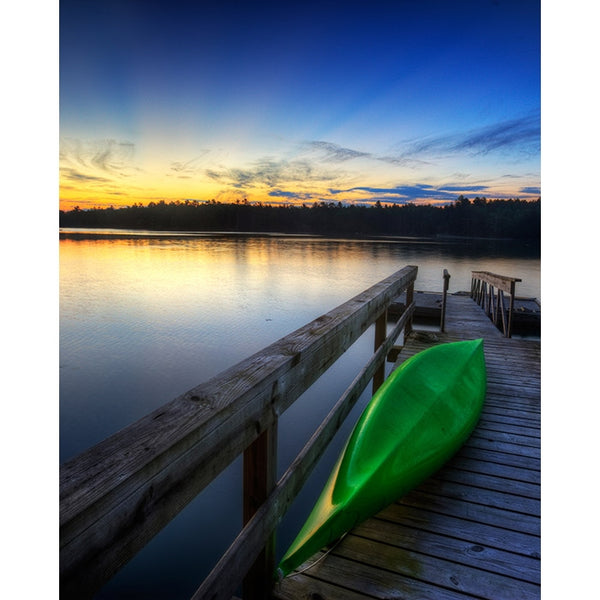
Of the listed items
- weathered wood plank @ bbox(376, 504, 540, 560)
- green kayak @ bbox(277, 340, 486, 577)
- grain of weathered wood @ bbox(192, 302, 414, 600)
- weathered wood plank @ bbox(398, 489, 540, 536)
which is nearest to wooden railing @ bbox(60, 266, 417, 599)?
grain of weathered wood @ bbox(192, 302, 414, 600)

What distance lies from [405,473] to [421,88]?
27.8m

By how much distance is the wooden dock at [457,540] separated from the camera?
4.99 feet

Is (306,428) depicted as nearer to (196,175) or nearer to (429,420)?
(429,420)

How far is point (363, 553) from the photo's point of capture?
169 centimetres

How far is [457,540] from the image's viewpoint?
1.78 m

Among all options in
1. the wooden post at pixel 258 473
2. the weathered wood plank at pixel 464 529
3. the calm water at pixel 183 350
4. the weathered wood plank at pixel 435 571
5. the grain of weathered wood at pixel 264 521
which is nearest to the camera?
the grain of weathered wood at pixel 264 521

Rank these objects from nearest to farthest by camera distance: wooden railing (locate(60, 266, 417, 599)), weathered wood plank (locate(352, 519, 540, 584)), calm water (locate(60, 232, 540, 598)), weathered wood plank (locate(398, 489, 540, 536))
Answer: wooden railing (locate(60, 266, 417, 599))
weathered wood plank (locate(352, 519, 540, 584))
weathered wood plank (locate(398, 489, 540, 536))
calm water (locate(60, 232, 540, 598))

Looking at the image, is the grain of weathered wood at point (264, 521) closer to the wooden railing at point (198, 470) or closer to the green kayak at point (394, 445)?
the wooden railing at point (198, 470)

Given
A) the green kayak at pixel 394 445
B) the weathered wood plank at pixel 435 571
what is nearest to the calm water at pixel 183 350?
the green kayak at pixel 394 445

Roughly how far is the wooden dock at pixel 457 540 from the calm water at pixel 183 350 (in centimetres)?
352

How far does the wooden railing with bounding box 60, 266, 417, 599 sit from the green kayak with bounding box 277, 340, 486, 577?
7.1 inches

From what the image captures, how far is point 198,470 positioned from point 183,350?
12706 millimetres

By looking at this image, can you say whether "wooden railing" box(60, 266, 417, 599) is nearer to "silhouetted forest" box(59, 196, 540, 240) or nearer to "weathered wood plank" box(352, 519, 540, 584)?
"weathered wood plank" box(352, 519, 540, 584)

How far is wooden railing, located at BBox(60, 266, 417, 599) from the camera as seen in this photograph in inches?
23.8
